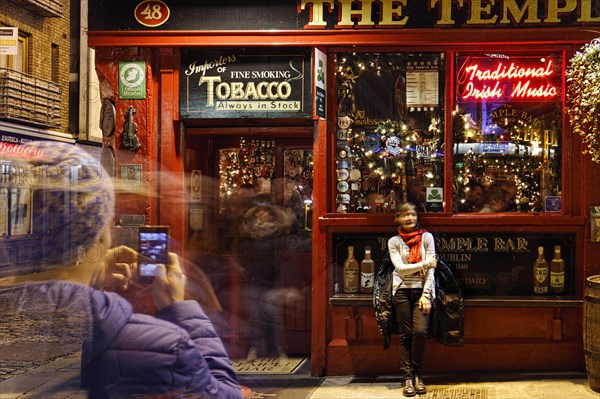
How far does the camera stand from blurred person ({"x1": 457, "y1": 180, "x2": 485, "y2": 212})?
769cm

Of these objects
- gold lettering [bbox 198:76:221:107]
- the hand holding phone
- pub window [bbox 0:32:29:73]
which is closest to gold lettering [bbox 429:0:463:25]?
gold lettering [bbox 198:76:221:107]

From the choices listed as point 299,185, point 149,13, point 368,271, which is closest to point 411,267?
point 368,271

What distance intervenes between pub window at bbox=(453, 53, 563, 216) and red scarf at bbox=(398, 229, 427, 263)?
2.84 feet

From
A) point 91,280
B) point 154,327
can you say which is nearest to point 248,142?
point 91,280

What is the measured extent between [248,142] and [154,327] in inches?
214

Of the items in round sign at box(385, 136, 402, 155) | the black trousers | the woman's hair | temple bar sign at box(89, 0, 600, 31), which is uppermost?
temple bar sign at box(89, 0, 600, 31)

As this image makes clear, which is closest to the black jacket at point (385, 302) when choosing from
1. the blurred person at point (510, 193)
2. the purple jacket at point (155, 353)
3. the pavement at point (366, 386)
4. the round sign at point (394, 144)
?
the pavement at point (366, 386)

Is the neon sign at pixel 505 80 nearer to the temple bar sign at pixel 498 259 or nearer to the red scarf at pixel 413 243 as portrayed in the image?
the temple bar sign at pixel 498 259

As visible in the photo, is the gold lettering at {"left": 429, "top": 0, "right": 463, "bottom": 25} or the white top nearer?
the white top

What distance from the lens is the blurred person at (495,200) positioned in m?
7.70

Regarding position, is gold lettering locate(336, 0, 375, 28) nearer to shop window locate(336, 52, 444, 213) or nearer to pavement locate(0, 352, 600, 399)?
shop window locate(336, 52, 444, 213)

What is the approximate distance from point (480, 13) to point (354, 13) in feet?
4.24

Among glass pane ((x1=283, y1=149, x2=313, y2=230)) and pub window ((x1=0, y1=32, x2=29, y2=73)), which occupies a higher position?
pub window ((x1=0, y1=32, x2=29, y2=73))

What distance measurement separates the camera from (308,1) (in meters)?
7.59
